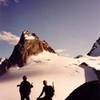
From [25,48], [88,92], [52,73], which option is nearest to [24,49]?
[25,48]

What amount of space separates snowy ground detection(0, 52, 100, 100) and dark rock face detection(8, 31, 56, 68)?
5.36ft

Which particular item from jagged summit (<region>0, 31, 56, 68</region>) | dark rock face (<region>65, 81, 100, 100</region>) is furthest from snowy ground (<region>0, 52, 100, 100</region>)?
dark rock face (<region>65, 81, 100, 100</region>)

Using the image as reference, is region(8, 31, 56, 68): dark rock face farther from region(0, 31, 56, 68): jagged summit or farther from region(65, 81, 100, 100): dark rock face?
region(65, 81, 100, 100): dark rock face

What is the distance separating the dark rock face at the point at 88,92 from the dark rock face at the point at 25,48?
80311 mm

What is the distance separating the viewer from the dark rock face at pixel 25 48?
9938 centimetres

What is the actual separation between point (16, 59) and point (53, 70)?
36.6 feet

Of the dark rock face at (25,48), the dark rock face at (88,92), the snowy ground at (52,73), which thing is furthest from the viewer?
the dark rock face at (25,48)

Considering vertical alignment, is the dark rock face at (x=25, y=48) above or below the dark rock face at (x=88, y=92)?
above

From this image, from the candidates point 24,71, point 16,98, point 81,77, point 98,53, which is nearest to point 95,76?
point 81,77

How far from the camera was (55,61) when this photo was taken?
10288cm

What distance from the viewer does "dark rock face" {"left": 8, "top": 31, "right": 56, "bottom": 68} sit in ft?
326

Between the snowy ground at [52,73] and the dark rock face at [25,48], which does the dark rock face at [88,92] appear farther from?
the dark rock face at [25,48]

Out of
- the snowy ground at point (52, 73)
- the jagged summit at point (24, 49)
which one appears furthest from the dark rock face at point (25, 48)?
the snowy ground at point (52, 73)

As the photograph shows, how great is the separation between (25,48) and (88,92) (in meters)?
80.9
